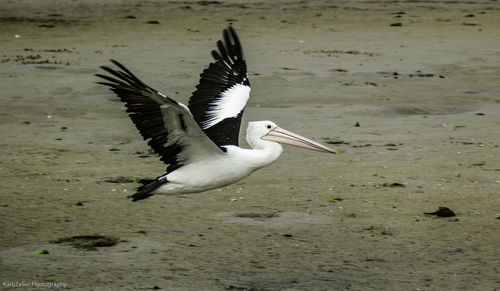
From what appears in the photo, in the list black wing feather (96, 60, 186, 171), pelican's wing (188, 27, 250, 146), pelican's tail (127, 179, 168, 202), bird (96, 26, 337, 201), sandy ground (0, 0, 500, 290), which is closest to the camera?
black wing feather (96, 60, 186, 171)

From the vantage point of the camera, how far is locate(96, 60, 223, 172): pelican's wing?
557cm

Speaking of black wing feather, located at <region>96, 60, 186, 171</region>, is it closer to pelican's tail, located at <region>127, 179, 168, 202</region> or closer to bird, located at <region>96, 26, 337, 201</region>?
bird, located at <region>96, 26, 337, 201</region>

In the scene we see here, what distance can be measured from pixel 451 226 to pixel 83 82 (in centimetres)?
747

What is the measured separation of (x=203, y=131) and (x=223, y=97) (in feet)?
5.35

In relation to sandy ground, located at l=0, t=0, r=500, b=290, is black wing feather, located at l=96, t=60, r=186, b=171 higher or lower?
higher

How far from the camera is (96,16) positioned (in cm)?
1942

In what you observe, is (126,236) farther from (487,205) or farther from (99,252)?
(487,205)

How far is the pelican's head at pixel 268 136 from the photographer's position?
671 cm

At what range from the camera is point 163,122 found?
5891mm

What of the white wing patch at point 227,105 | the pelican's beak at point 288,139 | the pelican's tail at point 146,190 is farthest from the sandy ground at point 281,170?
the white wing patch at point 227,105

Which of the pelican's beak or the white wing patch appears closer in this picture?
the pelican's beak

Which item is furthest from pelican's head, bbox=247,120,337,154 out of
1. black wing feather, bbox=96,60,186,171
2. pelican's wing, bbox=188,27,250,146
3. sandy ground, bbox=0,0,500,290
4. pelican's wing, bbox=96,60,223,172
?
black wing feather, bbox=96,60,186,171

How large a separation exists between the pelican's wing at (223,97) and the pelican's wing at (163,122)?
762 millimetres

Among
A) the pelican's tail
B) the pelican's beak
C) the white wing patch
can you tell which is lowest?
the pelican's tail
